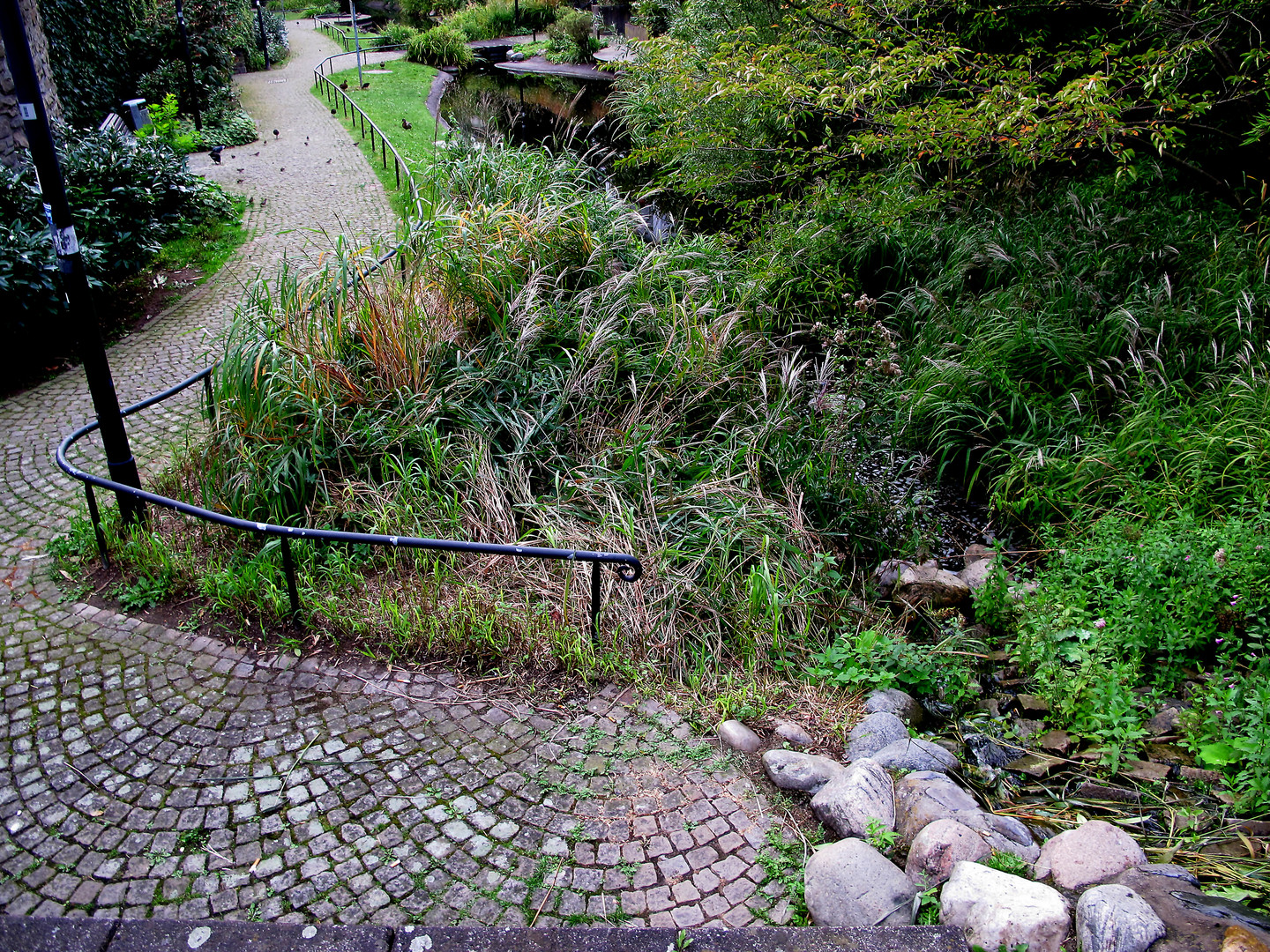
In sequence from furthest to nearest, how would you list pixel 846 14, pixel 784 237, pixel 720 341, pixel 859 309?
pixel 784 237
pixel 846 14
pixel 859 309
pixel 720 341

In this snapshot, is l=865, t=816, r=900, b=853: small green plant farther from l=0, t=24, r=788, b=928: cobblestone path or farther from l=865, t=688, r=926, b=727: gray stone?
l=865, t=688, r=926, b=727: gray stone

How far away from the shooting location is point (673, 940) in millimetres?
2439

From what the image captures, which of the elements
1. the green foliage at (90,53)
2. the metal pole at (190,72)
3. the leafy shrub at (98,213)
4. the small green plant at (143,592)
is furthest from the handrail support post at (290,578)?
the metal pole at (190,72)

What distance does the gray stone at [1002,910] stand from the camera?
2.34 metres

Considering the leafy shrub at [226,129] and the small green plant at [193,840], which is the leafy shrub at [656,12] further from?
the small green plant at [193,840]

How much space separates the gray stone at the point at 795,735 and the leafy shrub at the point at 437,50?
28.9m

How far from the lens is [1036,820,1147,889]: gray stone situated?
2572 mm

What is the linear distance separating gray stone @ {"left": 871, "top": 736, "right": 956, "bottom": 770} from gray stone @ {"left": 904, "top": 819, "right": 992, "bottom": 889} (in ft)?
1.60

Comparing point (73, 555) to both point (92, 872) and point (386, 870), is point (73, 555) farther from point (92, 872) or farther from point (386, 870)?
point (386, 870)

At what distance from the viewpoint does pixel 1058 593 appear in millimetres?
4051

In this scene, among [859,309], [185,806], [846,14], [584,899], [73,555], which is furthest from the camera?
[846,14]

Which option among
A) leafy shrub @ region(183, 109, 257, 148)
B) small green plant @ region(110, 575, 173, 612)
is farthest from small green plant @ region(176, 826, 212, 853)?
leafy shrub @ region(183, 109, 257, 148)

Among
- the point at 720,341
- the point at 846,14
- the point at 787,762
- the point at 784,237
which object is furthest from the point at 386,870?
the point at 846,14

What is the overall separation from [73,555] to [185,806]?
2.23 meters
